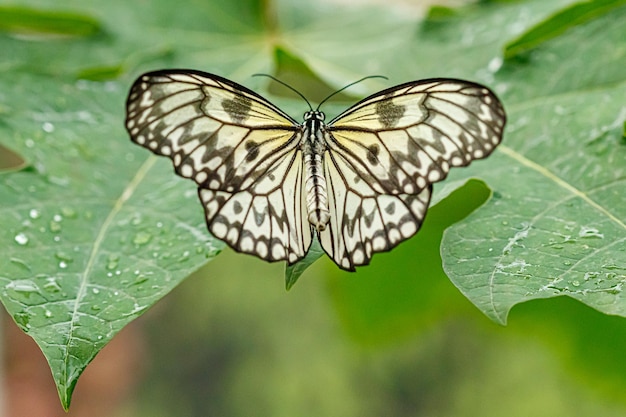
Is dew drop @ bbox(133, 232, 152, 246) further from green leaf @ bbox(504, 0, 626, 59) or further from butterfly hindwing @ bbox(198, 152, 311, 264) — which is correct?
green leaf @ bbox(504, 0, 626, 59)

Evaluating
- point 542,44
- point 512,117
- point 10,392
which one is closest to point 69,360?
point 512,117

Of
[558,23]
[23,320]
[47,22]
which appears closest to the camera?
[23,320]

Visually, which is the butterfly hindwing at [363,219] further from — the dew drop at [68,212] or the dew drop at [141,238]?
the dew drop at [68,212]

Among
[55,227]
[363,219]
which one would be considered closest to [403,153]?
[363,219]

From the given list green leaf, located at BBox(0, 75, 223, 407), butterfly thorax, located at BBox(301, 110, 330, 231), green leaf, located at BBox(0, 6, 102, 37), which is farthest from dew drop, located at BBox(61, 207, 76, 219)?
green leaf, located at BBox(0, 6, 102, 37)

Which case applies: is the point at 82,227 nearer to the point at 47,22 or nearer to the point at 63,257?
the point at 63,257

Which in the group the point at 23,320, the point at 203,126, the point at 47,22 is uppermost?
the point at 47,22
